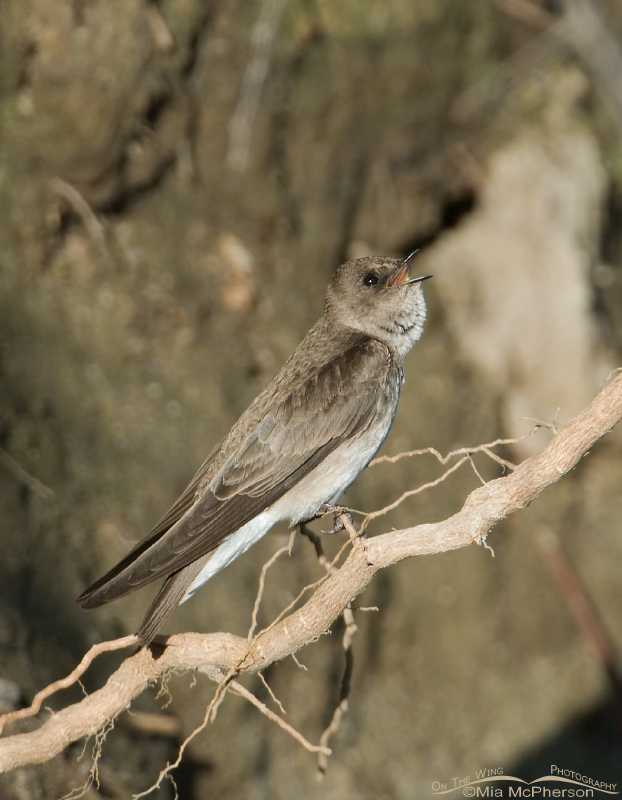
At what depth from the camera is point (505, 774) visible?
20.4 feet

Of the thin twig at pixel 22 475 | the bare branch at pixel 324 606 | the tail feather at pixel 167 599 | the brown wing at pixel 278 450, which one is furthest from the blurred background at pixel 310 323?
the brown wing at pixel 278 450

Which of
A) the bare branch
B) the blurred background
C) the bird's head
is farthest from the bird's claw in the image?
the blurred background

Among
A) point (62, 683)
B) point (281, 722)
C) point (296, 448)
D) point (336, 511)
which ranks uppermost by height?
point (296, 448)

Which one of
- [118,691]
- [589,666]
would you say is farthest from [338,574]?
[589,666]

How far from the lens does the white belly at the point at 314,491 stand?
321 cm

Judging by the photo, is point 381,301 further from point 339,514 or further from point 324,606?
point 324,606

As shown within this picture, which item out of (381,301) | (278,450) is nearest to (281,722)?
(278,450)

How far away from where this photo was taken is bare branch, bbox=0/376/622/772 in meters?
2.32

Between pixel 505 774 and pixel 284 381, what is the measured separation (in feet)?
14.3

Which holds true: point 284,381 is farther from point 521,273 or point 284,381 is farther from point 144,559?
point 521,273

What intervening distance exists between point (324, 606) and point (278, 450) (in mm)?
849

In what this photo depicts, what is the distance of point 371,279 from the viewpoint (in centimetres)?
385

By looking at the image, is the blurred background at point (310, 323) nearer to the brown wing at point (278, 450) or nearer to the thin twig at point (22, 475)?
the thin twig at point (22, 475)

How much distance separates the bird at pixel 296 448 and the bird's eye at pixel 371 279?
0.02m
